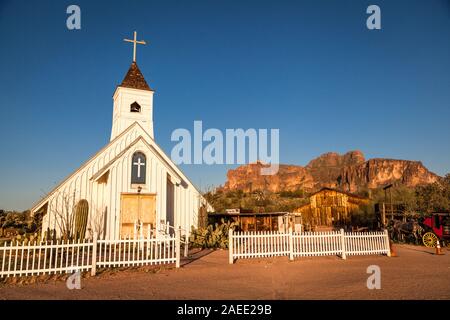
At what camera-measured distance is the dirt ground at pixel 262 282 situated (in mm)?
7344

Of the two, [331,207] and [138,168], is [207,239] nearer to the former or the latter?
[138,168]

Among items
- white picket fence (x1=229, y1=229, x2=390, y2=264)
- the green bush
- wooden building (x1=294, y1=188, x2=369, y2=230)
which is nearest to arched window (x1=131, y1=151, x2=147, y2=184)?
the green bush

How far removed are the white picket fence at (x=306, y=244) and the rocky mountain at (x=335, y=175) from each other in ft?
281

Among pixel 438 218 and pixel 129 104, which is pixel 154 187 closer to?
pixel 129 104

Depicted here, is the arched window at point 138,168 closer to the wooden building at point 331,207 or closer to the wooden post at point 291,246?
the wooden post at point 291,246

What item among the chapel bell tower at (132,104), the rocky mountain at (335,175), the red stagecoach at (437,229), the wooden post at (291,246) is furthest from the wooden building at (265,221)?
the rocky mountain at (335,175)

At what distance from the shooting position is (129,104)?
1964 centimetres

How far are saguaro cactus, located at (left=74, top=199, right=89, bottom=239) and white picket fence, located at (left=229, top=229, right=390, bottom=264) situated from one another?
22.4 feet

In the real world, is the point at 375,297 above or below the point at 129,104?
below

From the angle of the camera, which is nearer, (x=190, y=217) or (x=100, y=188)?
(x=100, y=188)
